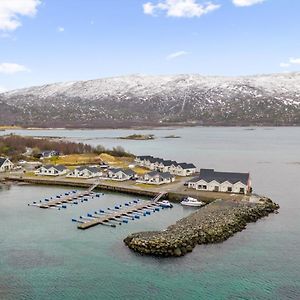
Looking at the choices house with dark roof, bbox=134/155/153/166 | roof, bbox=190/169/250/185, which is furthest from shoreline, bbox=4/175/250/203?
house with dark roof, bbox=134/155/153/166

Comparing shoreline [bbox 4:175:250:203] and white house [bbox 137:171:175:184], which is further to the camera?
white house [bbox 137:171:175:184]

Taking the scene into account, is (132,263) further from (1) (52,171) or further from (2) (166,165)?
(1) (52,171)

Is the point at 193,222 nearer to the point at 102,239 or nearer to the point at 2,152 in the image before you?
the point at 102,239

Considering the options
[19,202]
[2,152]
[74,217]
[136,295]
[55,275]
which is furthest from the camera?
[2,152]

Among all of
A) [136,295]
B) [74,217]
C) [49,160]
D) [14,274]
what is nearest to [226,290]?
[136,295]

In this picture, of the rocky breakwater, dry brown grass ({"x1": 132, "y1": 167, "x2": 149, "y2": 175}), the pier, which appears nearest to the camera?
the rocky breakwater

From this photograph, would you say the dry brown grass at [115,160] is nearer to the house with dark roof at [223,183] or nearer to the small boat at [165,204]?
the house with dark roof at [223,183]

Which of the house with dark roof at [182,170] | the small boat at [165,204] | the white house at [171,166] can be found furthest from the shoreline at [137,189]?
the white house at [171,166]

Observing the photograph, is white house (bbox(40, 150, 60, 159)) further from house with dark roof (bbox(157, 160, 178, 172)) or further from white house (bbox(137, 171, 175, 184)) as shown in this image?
white house (bbox(137, 171, 175, 184))
